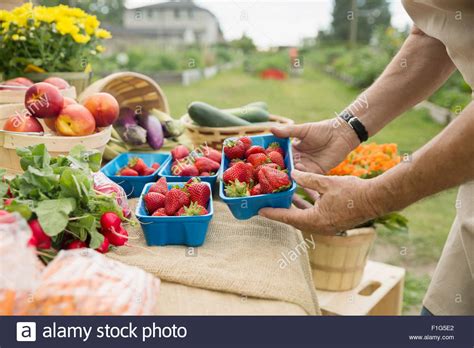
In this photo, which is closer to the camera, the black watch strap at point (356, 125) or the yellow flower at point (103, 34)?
the black watch strap at point (356, 125)

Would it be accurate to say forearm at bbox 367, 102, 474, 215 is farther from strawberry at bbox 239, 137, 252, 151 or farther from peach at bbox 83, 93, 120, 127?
peach at bbox 83, 93, 120, 127

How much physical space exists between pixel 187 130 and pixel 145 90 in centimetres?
28

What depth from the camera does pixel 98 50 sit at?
2527 mm

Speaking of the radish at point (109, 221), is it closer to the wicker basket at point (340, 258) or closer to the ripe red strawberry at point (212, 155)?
the ripe red strawberry at point (212, 155)

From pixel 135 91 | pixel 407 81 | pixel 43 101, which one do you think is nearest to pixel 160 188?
pixel 43 101

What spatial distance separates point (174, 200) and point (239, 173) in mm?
206

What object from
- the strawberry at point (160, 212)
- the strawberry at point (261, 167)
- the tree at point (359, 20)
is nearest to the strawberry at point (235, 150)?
the strawberry at point (261, 167)

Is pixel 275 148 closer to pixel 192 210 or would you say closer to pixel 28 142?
pixel 192 210

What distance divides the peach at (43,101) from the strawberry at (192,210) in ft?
2.07

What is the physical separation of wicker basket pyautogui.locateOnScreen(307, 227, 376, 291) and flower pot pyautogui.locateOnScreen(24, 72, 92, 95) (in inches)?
51.4

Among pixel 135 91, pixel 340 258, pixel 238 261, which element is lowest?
pixel 340 258

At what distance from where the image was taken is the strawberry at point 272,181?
4.57 feet

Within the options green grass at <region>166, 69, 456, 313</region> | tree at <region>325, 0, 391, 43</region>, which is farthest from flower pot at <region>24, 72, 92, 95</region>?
tree at <region>325, 0, 391, 43</region>

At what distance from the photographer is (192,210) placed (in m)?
1.35
